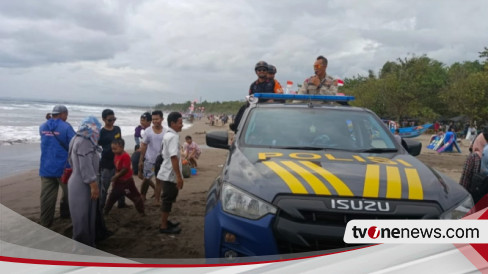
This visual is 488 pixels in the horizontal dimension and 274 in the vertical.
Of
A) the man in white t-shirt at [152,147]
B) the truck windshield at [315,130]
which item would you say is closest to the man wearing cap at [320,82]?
the truck windshield at [315,130]

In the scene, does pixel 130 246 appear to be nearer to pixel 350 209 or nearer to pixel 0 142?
pixel 350 209

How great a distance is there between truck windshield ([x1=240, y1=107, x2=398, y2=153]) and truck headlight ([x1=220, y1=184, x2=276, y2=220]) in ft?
3.11

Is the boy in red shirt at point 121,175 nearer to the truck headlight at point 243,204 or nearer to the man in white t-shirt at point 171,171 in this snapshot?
the man in white t-shirt at point 171,171

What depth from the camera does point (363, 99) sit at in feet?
129

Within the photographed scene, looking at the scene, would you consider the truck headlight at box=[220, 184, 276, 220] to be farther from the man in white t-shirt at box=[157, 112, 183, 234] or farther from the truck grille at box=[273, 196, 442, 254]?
the man in white t-shirt at box=[157, 112, 183, 234]

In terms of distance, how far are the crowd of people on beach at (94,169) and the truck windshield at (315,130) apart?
5.22ft

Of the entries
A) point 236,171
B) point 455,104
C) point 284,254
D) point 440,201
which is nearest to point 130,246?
point 236,171

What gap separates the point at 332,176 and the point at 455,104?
3598 centimetres


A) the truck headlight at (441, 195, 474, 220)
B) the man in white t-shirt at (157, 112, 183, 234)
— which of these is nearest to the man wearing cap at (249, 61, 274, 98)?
the man in white t-shirt at (157, 112, 183, 234)

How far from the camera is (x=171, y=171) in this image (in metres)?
4.88

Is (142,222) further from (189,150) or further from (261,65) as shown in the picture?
(189,150)

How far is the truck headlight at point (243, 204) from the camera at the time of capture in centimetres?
225

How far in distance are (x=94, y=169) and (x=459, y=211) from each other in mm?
3479

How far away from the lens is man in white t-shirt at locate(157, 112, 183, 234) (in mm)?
4781
